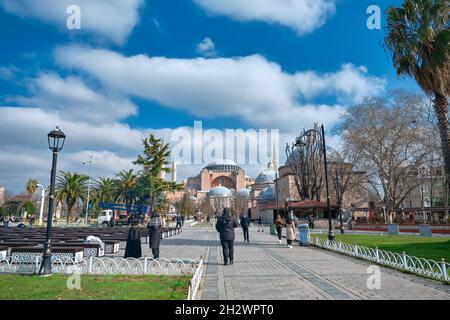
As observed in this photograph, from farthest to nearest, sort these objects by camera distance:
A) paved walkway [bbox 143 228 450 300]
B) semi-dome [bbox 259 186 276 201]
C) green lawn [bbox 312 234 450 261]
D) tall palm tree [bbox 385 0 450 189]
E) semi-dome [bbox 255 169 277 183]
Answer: semi-dome [bbox 255 169 277 183] → semi-dome [bbox 259 186 276 201] → tall palm tree [bbox 385 0 450 189] → green lawn [bbox 312 234 450 261] → paved walkway [bbox 143 228 450 300]

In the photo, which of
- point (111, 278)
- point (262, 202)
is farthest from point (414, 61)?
point (262, 202)

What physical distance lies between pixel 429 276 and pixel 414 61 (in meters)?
10.3

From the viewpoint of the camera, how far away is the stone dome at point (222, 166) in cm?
12025

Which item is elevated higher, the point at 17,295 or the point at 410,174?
the point at 410,174

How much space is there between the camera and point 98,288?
6.36 m

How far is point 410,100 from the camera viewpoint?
3017 cm

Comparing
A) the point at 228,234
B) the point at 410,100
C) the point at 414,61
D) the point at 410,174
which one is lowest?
the point at 228,234

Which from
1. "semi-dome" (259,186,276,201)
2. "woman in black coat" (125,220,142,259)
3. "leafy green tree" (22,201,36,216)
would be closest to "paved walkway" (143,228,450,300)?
"woman in black coat" (125,220,142,259)

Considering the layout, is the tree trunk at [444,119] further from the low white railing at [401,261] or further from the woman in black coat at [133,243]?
the woman in black coat at [133,243]

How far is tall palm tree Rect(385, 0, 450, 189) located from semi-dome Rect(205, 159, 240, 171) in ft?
346

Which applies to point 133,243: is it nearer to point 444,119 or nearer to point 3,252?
point 3,252

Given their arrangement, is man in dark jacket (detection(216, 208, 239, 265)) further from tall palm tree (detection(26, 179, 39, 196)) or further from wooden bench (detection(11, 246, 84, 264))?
tall palm tree (detection(26, 179, 39, 196))

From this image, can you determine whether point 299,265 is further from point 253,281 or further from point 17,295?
point 17,295

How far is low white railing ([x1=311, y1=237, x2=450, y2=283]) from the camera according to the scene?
284 inches
